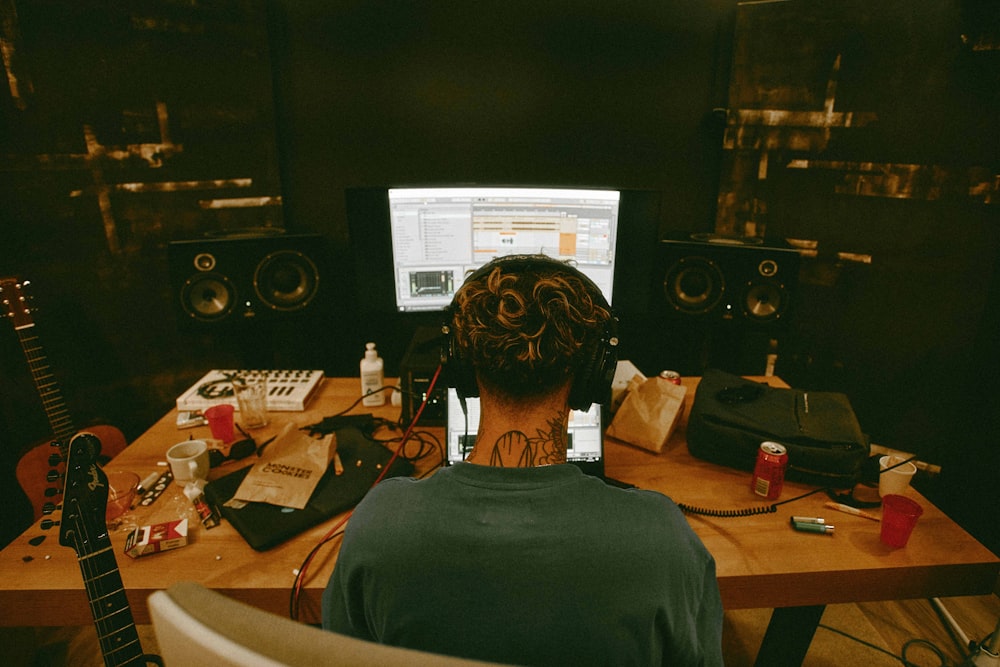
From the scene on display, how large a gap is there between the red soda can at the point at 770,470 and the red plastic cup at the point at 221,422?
131cm

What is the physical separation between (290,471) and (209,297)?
86 centimetres

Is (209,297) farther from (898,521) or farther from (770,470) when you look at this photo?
(898,521)

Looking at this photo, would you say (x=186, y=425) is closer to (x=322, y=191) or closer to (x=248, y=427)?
(x=248, y=427)

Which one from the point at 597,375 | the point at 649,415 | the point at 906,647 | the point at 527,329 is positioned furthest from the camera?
the point at 906,647

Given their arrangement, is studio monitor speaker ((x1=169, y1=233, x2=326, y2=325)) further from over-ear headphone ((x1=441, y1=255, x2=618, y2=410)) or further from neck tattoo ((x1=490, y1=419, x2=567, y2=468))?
neck tattoo ((x1=490, y1=419, x2=567, y2=468))

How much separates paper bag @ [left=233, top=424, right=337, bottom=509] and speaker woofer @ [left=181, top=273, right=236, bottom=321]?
662mm

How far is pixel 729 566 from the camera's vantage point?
3.36 feet

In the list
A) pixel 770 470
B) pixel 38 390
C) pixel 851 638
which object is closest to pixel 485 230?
pixel 770 470

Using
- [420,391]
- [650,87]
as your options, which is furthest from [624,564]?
[650,87]

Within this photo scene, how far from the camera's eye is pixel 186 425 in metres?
1.49

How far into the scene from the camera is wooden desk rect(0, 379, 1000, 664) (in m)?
0.97

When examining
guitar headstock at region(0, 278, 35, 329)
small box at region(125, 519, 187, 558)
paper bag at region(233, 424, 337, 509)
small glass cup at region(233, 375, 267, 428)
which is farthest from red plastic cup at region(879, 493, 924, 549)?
guitar headstock at region(0, 278, 35, 329)

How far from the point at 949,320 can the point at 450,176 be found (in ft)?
6.40

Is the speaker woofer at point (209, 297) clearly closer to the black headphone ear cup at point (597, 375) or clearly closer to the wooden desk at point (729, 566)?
the wooden desk at point (729, 566)
